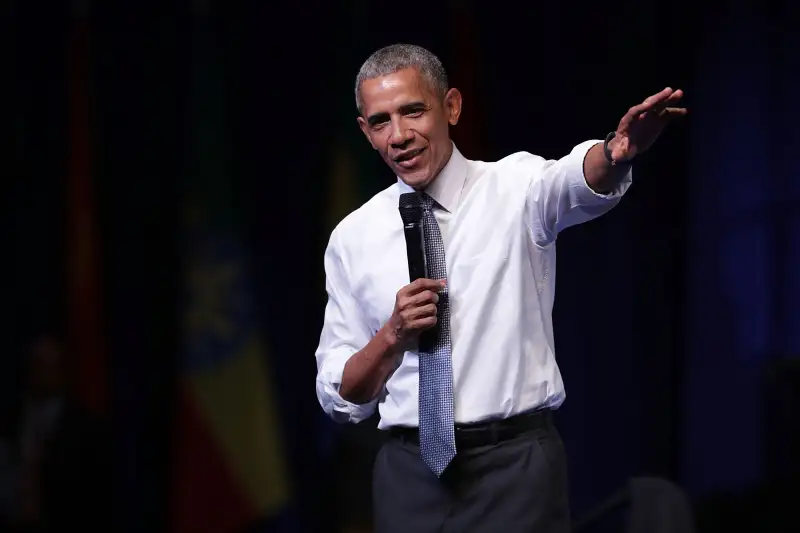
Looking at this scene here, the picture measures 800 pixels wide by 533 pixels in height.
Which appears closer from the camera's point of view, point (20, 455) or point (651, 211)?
point (651, 211)

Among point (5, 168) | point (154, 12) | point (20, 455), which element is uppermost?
point (154, 12)

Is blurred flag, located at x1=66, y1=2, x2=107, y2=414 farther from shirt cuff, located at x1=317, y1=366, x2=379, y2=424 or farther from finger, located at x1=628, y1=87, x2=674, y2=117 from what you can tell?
finger, located at x1=628, y1=87, x2=674, y2=117

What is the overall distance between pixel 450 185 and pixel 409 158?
90 millimetres

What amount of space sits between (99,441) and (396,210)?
236cm

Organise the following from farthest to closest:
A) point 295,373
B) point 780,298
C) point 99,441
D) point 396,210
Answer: point 295,373, point 99,441, point 780,298, point 396,210

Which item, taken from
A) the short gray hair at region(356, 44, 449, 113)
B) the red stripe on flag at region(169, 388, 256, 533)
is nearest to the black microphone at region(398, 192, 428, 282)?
the short gray hair at region(356, 44, 449, 113)

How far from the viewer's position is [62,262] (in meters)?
4.34

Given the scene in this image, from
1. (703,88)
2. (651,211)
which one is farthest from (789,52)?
(651,211)

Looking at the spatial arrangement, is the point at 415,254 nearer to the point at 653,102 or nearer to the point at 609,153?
the point at 609,153

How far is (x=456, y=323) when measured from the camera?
178cm

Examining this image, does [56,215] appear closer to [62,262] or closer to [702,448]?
[62,262]

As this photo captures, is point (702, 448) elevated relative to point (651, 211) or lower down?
lower down

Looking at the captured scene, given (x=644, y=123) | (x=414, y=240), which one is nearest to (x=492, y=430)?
Answer: (x=414, y=240)

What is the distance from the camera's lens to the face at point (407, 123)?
181cm
